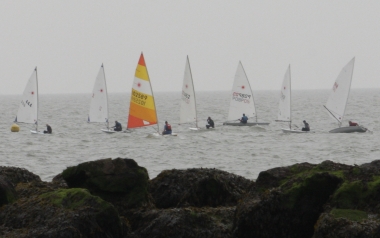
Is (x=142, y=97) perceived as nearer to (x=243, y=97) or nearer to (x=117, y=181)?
(x=243, y=97)

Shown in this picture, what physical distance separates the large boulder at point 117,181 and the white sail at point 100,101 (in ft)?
125

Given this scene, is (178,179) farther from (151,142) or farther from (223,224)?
(151,142)

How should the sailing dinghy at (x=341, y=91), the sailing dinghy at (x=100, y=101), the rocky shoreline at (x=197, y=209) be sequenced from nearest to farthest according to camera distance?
1. the rocky shoreline at (x=197, y=209)
2. the sailing dinghy at (x=341, y=91)
3. the sailing dinghy at (x=100, y=101)

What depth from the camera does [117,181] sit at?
1025cm

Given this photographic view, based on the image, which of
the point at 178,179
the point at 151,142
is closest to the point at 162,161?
the point at 151,142

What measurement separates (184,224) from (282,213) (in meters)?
1.24

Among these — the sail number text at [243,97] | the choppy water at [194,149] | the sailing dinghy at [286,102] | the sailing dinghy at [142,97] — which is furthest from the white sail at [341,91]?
the sailing dinghy at [142,97]

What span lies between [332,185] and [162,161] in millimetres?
19134

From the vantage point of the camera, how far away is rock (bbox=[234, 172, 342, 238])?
905cm

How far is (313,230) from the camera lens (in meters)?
9.09

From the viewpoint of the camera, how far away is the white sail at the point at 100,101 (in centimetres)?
4850

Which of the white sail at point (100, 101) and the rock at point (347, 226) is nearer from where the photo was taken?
the rock at point (347, 226)

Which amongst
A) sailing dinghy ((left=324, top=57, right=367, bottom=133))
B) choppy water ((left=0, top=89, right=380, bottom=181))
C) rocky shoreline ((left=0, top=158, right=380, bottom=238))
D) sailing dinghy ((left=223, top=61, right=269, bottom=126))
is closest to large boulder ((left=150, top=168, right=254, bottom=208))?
rocky shoreline ((left=0, top=158, right=380, bottom=238))

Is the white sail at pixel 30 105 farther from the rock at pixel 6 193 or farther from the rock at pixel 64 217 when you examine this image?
the rock at pixel 64 217
